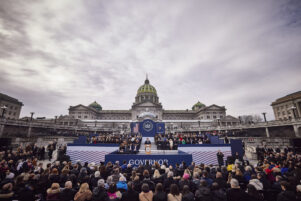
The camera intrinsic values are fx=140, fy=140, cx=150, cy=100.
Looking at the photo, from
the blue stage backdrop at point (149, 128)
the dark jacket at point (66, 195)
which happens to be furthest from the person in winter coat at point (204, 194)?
the blue stage backdrop at point (149, 128)

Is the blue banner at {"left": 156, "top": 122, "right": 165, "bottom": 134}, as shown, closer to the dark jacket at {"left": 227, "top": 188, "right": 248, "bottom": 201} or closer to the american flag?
the american flag

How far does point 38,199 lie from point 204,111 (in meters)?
93.9

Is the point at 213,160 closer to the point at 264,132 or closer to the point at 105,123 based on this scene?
the point at 264,132

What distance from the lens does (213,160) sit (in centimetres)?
1658

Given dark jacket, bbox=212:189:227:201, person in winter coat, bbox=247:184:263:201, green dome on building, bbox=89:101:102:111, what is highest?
green dome on building, bbox=89:101:102:111

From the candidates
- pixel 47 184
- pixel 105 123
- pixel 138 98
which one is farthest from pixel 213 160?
pixel 138 98

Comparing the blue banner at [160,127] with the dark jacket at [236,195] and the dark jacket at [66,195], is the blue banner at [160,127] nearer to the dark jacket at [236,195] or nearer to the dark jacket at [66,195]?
the dark jacket at [236,195]

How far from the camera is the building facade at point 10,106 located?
209 ft

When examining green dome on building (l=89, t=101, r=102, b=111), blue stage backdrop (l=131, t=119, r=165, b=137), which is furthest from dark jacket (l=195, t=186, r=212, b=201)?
green dome on building (l=89, t=101, r=102, b=111)

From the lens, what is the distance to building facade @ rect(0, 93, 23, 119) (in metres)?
63.7

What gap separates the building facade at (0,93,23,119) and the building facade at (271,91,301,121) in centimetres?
12083

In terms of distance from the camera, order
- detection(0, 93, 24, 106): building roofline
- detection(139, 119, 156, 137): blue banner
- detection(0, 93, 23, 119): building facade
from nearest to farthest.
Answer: detection(139, 119, 156, 137): blue banner < detection(0, 93, 23, 119): building facade < detection(0, 93, 24, 106): building roofline

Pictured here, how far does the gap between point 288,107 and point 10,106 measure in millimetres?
130469

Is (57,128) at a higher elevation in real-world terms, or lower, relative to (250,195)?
higher
